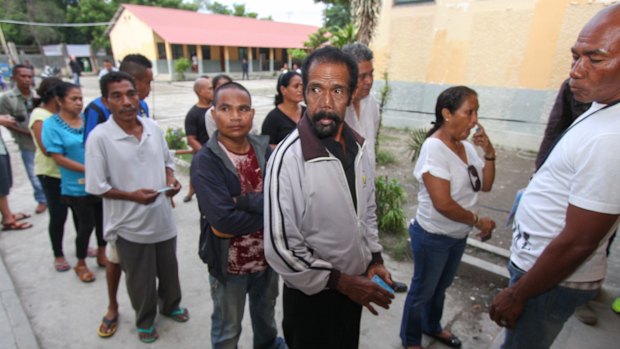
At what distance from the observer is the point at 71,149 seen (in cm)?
308

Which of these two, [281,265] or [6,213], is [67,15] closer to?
[6,213]

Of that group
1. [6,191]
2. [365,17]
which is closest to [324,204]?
[6,191]

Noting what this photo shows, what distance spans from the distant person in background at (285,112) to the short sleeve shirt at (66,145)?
173cm

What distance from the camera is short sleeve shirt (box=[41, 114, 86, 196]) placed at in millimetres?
2996

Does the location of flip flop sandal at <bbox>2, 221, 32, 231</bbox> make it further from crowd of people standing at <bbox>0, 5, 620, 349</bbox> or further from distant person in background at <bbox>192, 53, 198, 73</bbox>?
distant person in background at <bbox>192, 53, 198, 73</bbox>

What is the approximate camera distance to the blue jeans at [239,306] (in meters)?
2.09

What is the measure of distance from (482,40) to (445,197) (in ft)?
27.5

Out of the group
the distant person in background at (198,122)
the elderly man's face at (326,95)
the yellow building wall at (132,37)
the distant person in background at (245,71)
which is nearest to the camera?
the elderly man's face at (326,95)

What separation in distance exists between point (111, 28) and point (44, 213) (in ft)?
108

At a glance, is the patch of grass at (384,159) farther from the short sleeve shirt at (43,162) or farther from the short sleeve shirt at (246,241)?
the short sleeve shirt at (43,162)

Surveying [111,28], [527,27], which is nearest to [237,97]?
[527,27]

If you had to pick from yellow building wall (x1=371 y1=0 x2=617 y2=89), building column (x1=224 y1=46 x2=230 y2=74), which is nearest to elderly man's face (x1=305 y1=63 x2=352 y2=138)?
yellow building wall (x1=371 y1=0 x2=617 y2=89)

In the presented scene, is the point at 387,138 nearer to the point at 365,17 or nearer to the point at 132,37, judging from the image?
the point at 365,17

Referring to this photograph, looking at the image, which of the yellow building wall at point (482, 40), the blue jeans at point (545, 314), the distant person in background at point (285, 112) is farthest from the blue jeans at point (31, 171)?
the yellow building wall at point (482, 40)
